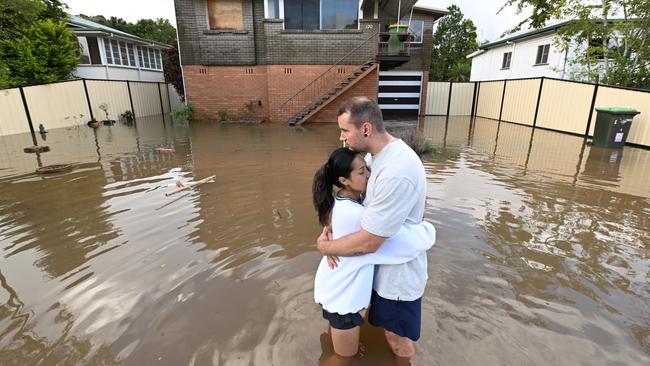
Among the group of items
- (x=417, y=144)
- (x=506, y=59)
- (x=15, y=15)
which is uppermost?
(x=15, y=15)

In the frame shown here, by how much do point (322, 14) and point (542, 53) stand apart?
12.6 meters

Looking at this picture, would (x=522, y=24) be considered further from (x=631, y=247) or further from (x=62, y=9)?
(x=62, y=9)

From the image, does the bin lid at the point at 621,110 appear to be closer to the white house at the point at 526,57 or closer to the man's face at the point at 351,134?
the white house at the point at 526,57

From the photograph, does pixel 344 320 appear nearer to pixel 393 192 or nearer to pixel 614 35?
pixel 393 192

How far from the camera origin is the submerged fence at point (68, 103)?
12.0 m

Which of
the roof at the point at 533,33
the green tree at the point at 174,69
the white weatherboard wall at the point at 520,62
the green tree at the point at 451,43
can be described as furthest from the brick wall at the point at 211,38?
the green tree at the point at 451,43

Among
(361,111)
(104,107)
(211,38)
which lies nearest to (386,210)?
(361,111)

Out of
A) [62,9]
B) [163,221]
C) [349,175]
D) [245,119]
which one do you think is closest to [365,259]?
[349,175]

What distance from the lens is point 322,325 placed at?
2768mm

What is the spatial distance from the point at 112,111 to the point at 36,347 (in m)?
16.5

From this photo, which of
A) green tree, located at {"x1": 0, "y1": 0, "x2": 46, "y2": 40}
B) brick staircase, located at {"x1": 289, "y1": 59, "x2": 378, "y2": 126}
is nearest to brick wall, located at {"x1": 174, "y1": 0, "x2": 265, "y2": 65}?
brick staircase, located at {"x1": 289, "y1": 59, "x2": 378, "y2": 126}

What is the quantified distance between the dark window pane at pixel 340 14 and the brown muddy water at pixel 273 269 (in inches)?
400

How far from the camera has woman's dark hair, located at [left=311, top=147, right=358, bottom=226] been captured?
1.77 metres

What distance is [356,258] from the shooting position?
1759mm
